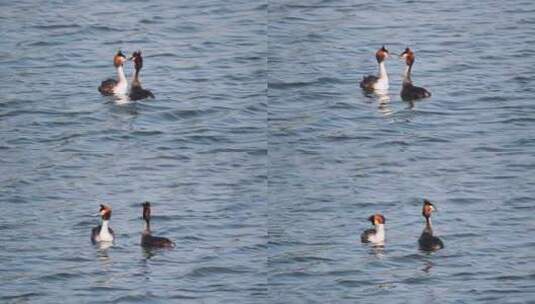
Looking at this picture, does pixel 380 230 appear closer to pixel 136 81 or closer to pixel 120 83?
pixel 136 81

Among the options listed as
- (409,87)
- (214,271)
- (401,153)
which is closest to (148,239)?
(214,271)

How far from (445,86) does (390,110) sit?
79cm

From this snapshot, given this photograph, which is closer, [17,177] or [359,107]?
[17,177]

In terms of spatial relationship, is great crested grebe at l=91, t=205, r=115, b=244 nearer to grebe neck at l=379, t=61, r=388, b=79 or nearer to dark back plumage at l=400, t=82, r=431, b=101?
dark back plumage at l=400, t=82, r=431, b=101

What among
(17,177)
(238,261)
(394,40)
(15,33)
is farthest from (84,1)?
(238,261)

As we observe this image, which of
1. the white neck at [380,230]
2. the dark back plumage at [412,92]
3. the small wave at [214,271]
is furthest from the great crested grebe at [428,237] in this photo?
the dark back plumage at [412,92]

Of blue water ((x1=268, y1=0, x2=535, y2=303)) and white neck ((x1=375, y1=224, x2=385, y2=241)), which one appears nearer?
blue water ((x1=268, y1=0, x2=535, y2=303))

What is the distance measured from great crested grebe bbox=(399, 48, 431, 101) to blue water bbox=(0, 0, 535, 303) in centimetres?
21

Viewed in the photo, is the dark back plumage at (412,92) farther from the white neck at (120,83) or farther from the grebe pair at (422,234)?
the white neck at (120,83)

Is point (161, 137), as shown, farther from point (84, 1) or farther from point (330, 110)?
point (84, 1)

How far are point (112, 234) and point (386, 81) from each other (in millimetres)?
5302

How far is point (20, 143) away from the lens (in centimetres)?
1794

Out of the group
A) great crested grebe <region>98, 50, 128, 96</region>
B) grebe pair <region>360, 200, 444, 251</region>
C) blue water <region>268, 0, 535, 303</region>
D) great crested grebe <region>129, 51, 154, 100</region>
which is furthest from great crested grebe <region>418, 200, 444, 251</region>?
great crested grebe <region>98, 50, 128, 96</region>

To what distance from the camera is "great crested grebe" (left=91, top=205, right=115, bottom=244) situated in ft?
52.9
